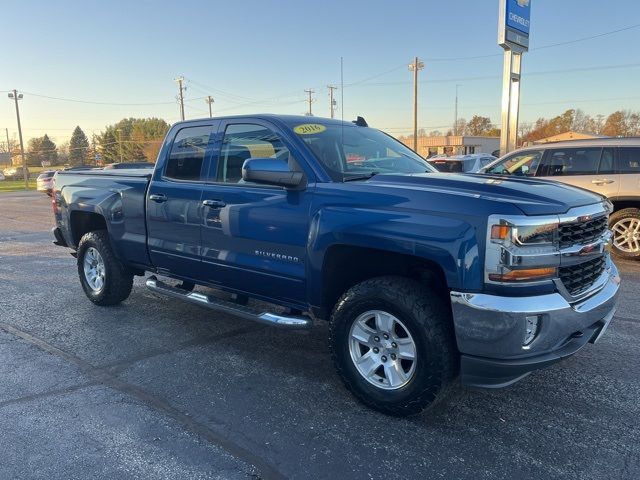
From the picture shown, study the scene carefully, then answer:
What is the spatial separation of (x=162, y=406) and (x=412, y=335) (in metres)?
1.76

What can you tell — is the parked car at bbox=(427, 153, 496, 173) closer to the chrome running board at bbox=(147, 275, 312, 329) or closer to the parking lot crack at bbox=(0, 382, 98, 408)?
the chrome running board at bbox=(147, 275, 312, 329)

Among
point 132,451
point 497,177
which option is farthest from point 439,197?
point 132,451

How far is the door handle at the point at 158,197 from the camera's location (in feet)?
15.8

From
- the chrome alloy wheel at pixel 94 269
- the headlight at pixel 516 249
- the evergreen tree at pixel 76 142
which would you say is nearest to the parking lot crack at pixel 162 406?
the chrome alloy wheel at pixel 94 269

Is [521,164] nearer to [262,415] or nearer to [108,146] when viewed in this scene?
[262,415]

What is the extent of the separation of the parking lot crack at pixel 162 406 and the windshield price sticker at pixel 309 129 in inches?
87.1

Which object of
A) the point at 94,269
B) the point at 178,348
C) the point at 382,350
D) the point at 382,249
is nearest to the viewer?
the point at 382,249

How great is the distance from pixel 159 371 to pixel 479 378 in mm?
2481

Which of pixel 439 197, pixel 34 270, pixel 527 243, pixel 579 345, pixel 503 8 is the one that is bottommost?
pixel 34 270

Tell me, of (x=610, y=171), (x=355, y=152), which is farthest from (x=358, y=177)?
(x=610, y=171)

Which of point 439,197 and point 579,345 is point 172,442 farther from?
point 579,345

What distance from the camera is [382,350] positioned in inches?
134

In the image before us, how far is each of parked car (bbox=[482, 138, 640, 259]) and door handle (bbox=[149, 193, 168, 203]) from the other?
5431mm

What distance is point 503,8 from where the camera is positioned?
12.9 meters
